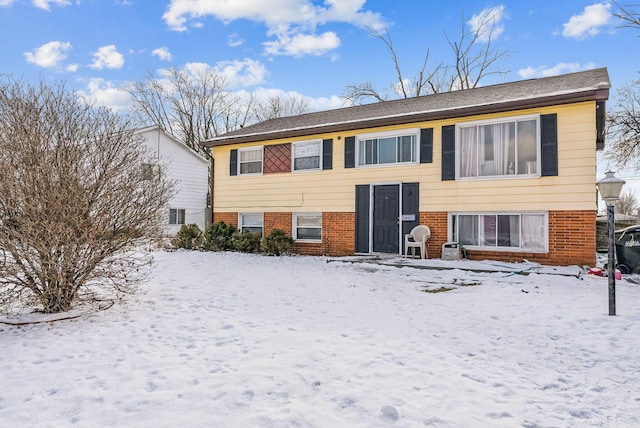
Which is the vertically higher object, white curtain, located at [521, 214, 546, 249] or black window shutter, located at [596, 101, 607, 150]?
black window shutter, located at [596, 101, 607, 150]

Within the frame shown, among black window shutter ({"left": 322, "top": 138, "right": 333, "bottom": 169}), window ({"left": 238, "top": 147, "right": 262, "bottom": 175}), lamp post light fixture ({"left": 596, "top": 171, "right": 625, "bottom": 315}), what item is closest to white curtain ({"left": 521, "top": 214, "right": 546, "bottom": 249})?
lamp post light fixture ({"left": 596, "top": 171, "right": 625, "bottom": 315})

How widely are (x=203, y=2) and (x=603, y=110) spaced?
14376 millimetres

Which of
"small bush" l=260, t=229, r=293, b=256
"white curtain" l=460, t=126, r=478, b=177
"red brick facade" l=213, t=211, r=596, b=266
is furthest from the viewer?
"small bush" l=260, t=229, r=293, b=256

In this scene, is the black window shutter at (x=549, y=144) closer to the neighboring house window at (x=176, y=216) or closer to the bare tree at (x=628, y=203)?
the neighboring house window at (x=176, y=216)

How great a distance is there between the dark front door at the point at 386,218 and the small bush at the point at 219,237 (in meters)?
4.91

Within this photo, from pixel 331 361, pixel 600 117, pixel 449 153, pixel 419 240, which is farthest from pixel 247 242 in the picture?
pixel 600 117

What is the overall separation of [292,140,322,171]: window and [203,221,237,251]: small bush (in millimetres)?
3064

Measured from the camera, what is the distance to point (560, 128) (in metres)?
9.18

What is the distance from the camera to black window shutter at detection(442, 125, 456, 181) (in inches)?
408

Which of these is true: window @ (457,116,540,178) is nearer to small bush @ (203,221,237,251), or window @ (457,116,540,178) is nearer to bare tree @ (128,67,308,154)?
small bush @ (203,221,237,251)

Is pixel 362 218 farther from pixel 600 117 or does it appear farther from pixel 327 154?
pixel 600 117

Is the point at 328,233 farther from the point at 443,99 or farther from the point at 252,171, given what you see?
the point at 443,99

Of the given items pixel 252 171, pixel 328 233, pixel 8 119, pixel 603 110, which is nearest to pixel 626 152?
pixel 603 110

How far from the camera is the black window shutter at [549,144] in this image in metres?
9.21
